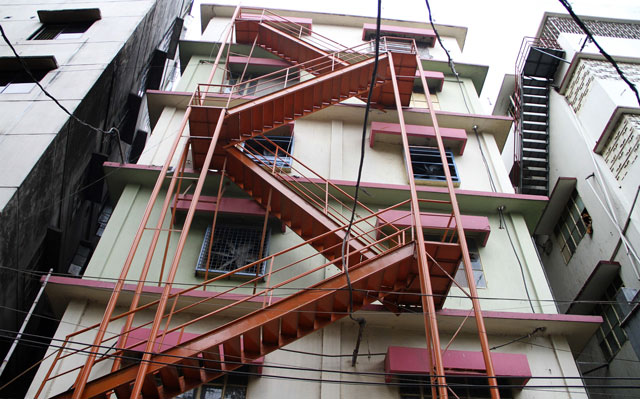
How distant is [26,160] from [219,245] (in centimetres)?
Result: 422

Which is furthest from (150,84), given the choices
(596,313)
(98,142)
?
(596,313)

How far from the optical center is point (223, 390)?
27.3ft

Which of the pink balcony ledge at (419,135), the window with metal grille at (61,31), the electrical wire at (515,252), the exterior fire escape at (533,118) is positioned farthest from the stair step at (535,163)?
the window with metal grille at (61,31)

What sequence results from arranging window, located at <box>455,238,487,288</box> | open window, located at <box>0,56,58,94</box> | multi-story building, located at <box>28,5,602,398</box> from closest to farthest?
Answer: multi-story building, located at <box>28,5,602,398</box>
window, located at <box>455,238,487,288</box>
open window, located at <box>0,56,58,94</box>

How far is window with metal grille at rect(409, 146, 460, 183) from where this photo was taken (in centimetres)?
1309

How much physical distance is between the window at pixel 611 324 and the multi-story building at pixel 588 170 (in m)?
0.03

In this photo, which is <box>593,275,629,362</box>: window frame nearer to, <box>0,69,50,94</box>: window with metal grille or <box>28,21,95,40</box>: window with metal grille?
<box>0,69,50,94</box>: window with metal grille

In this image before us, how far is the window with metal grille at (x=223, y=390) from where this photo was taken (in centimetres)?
826

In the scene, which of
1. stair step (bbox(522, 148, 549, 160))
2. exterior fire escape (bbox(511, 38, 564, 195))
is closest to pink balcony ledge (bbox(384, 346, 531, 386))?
exterior fire escape (bbox(511, 38, 564, 195))

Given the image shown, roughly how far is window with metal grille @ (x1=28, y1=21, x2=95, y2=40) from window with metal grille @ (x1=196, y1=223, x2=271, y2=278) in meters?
8.17

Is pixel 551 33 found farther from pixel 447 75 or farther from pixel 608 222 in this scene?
pixel 608 222

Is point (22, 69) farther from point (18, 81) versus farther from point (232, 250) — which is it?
point (232, 250)

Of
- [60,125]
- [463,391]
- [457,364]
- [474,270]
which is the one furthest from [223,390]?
[60,125]

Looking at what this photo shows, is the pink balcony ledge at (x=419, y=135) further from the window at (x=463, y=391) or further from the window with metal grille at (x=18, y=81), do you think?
the window with metal grille at (x=18, y=81)
